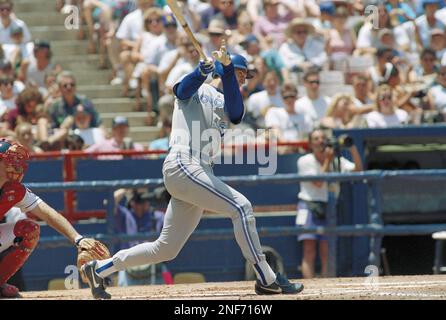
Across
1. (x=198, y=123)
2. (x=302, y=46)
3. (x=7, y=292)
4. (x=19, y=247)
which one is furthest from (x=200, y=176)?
(x=302, y=46)

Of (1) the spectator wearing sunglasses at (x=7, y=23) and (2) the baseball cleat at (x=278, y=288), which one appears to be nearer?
(2) the baseball cleat at (x=278, y=288)

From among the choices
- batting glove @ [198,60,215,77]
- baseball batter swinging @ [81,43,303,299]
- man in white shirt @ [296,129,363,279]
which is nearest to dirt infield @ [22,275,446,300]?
baseball batter swinging @ [81,43,303,299]

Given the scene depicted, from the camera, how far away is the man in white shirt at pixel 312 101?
477 inches

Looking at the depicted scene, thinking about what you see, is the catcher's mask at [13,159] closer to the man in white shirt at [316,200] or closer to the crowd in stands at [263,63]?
the crowd in stands at [263,63]

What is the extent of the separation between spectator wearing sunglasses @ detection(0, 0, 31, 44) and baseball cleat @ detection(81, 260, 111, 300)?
19.2 feet

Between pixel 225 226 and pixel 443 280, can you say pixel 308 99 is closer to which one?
pixel 225 226

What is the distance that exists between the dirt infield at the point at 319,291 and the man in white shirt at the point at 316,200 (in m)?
1.64

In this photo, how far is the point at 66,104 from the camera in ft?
39.6

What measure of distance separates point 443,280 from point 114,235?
3.04 metres

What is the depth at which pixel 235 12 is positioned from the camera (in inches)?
540

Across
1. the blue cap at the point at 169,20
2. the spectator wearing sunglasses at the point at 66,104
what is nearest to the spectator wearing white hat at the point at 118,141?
the spectator wearing sunglasses at the point at 66,104

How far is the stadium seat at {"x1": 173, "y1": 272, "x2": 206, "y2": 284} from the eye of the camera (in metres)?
11.1

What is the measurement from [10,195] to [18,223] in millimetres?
264
